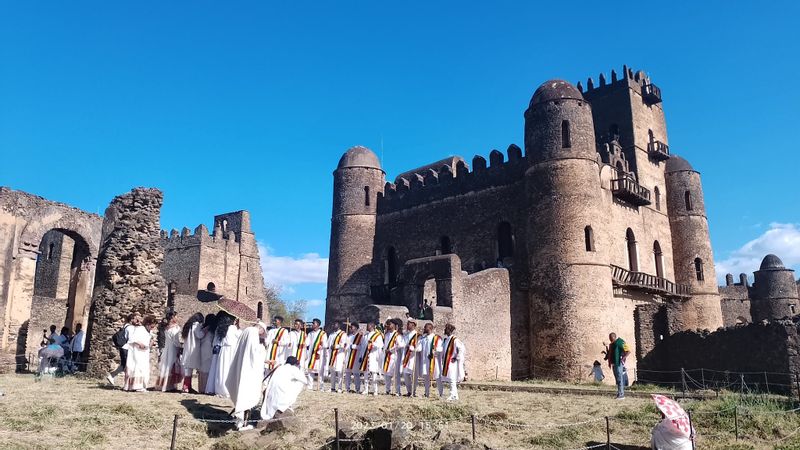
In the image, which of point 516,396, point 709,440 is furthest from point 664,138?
point 709,440

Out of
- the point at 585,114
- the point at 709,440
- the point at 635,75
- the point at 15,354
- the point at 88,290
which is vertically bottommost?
the point at 709,440

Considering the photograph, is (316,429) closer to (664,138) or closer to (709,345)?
(709,345)

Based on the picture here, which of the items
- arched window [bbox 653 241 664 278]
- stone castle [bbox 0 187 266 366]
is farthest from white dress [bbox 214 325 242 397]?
arched window [bbox 653 241 664 278]

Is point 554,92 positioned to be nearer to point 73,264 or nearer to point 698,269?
point 698,269

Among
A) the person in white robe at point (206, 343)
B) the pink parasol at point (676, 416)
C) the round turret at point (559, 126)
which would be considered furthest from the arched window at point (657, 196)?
the pink parasol at point (676, 416)

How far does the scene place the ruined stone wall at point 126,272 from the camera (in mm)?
14609

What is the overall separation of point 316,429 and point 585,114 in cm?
1922

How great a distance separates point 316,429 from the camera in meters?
9.45

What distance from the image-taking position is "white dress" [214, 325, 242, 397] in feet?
34.3

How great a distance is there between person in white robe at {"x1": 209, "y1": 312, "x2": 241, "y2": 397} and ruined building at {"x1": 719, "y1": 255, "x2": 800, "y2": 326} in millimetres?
40193

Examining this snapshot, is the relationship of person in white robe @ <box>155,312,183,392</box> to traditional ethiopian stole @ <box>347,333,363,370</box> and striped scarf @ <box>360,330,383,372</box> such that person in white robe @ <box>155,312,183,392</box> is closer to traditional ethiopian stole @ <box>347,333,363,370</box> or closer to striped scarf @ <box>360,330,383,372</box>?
traditional ethiopian stole @ <box>347,333,363,370</box>

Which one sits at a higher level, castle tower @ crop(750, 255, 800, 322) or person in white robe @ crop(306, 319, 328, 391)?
castle tower @ crop(750, 255, 800, 322)

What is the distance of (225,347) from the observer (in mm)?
10719

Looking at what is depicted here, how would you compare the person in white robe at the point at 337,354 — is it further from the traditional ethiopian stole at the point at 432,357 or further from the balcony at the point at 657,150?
the balcony at the point at 657,150
